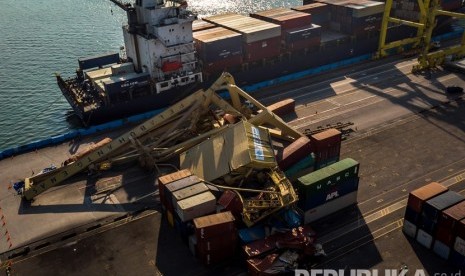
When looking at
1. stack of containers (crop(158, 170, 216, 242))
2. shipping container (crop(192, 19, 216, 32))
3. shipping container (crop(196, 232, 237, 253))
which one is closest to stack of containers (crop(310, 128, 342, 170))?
stack of containers (crop(158, 170, 216, 242))

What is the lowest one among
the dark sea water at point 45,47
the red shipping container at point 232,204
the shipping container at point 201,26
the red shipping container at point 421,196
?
the dark sea water at point 45,47

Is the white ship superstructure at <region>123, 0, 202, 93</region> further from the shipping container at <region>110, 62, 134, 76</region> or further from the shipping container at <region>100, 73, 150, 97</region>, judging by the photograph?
the shipping container at <region>100, 73, 150, 97</region>

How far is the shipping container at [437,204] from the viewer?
3572 centimetres

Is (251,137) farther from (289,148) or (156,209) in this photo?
(156,209)

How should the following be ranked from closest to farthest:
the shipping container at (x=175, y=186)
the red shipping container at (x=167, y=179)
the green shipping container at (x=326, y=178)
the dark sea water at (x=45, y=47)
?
the green shipping container at (x=326, y=178) < the shipping container at (x=175, y=186) < the red shipping container at (x=167, y=179) < the dark sea water at (x=45, y=47)

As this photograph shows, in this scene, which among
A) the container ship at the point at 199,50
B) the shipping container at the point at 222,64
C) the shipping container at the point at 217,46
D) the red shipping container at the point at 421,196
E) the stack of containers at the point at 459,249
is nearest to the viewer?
the stack of containers at the point at 459,249

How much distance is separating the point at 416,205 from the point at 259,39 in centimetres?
4305

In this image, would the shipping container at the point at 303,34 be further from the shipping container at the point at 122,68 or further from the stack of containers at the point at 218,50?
the shipping container at the point at 122,68

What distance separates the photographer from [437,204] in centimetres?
3622

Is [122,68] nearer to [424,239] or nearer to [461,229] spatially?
[424,239]

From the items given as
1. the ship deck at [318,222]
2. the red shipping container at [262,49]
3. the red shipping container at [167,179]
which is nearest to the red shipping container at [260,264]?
the ship deck at [318,222]

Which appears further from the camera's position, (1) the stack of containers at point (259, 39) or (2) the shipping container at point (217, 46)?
(1) the stack of containers at point (259, 39)

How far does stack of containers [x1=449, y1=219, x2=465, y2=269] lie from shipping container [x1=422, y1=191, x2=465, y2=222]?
2038 mm

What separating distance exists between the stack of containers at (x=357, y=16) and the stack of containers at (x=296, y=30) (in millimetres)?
9122
